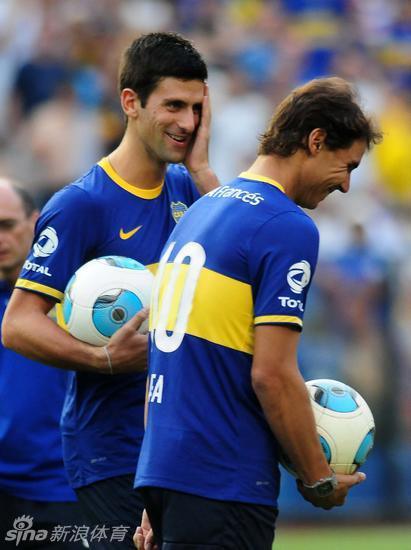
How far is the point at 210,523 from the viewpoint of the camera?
407 centimetres

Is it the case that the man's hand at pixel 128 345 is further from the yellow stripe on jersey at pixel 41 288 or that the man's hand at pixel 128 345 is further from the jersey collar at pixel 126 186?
the jersey collar at pixel 126 186

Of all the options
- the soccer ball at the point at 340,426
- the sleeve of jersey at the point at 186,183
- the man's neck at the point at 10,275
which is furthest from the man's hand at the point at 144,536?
the man's neck at the point at 10,275

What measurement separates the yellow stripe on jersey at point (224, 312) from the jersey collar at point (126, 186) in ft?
3.72

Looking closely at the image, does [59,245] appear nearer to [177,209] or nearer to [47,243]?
[47,243]

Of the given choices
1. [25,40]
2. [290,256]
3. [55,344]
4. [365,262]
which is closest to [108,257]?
[55,344]

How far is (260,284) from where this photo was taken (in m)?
4.10

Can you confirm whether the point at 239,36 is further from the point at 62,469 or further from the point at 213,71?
the point at 62,469

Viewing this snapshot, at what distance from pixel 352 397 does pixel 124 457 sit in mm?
1021

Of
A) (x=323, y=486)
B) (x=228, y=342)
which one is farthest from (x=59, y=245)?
(x=323, y=486)

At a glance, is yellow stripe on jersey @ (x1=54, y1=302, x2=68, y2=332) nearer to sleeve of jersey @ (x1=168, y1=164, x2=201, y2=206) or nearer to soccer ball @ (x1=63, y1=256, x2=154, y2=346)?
soccer ball @ (x1=63, y1=256, x2=154, y2=346)

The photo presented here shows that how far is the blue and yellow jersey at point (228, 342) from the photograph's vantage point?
4082 millimetres

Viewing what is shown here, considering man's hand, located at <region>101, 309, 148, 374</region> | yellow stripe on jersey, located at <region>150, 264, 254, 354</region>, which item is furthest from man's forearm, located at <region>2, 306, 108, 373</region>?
yellow stripe on jersey, located at <region>150, 264, 254, 354</region>

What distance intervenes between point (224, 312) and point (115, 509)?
1.29 meters

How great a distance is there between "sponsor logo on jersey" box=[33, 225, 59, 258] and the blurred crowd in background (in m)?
5.76
